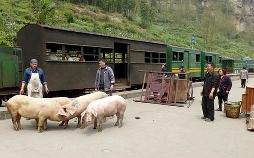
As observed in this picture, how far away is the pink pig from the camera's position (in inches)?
281

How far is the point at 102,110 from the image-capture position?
Result: 7.37 m

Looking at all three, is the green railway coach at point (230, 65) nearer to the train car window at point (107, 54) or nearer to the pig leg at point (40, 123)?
the train car window at point (107, 54)

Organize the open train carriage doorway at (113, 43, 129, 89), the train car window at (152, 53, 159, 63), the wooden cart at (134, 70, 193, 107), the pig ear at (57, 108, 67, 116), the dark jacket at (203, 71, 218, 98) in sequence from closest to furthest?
the pig ear at (57, 108, 67, 116)
the dark jacket at (203, 71, 218, 98)
the wooden cart at (134, 70, 193, 107)
the open train carriage doorway at (113, 43, 129, 89)
the train car window at (152, 53, 159, 63)

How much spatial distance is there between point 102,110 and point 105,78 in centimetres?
156

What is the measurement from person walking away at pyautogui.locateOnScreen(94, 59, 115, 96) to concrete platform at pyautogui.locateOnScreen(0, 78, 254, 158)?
1018 mm

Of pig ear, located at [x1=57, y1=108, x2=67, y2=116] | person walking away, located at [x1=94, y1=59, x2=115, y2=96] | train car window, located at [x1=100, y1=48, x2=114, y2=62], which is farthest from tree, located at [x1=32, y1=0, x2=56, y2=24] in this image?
pig ear, located at [x1=57, y1=108, x2=67, y2=116]

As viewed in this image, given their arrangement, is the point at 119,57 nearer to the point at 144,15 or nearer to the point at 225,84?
the point at 225,84

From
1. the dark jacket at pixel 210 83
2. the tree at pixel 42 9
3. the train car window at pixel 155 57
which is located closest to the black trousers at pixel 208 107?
the dark jacket at pixel 210 83

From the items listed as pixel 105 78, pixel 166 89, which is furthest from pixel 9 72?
pixel 166 89

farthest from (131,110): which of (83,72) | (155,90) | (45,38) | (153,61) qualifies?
(153,61)

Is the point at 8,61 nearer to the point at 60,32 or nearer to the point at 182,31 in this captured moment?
the point at 60,32

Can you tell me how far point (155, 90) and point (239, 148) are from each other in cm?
630

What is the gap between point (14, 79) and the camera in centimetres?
1052

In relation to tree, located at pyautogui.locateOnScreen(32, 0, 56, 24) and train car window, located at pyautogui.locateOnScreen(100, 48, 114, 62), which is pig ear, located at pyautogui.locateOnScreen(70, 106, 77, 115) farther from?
tree, located at pyautogui.locateOnScreen(32, 0, 56, 24)
